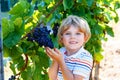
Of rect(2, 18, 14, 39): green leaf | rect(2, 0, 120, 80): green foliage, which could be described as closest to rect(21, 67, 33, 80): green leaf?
rect(2, 0, 120, 80): green foliage

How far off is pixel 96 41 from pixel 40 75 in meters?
1.38

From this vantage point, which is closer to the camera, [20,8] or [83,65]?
[83,65]

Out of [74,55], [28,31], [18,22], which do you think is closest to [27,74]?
[28,31]

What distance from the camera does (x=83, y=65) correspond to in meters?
2.23

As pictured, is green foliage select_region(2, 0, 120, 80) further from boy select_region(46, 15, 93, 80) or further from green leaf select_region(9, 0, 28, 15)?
boy select_region(46, 15, 93, 80)

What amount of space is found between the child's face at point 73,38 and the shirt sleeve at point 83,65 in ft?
0.22

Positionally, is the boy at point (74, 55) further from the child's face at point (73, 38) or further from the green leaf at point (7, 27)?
the green leaf at point (7, 27)

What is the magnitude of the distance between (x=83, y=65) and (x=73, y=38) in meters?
0.16

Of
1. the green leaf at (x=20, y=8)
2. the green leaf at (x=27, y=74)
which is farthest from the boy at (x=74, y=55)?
the green leaf at (x=27, y=74)

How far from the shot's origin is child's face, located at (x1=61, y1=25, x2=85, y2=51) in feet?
7.46

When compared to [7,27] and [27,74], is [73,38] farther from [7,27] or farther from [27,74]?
[27,74]

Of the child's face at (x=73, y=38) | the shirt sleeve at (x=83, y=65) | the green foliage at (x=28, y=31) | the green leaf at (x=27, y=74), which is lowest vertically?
the shirt sleeve at (x=83, y=65)

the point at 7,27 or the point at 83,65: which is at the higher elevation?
the point at 7,27

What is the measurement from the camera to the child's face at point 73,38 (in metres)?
2.27
